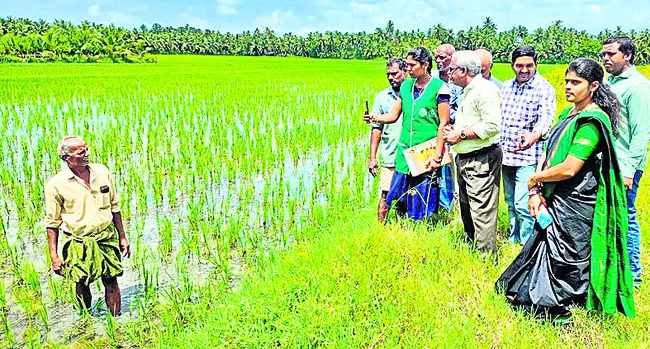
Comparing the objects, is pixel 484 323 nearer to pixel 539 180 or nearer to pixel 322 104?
pixel 539 180

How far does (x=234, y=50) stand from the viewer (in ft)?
213

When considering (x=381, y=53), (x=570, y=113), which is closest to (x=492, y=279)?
(x=570, y=113)

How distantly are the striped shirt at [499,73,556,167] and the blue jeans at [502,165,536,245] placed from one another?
69 millimetres

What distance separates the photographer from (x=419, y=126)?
3.76 meters

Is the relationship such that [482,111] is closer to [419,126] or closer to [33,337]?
[419,126]

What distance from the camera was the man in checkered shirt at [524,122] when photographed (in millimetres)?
3631

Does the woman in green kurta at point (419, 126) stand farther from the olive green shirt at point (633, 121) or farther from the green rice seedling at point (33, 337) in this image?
the green rice seedling at point (33, 337)

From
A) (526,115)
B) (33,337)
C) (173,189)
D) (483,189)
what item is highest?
(526,115)

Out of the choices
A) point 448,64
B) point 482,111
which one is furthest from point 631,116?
point 448,64

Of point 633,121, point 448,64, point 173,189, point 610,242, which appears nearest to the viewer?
point 610,242

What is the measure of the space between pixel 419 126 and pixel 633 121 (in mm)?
1369

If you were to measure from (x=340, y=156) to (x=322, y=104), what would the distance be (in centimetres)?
575

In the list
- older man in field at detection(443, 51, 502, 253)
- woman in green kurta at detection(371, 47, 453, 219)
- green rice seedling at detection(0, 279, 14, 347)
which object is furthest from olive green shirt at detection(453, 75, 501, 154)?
green rice seedling at detection(0, 279, 14, 347)

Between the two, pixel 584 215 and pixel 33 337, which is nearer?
pixel 584 215
